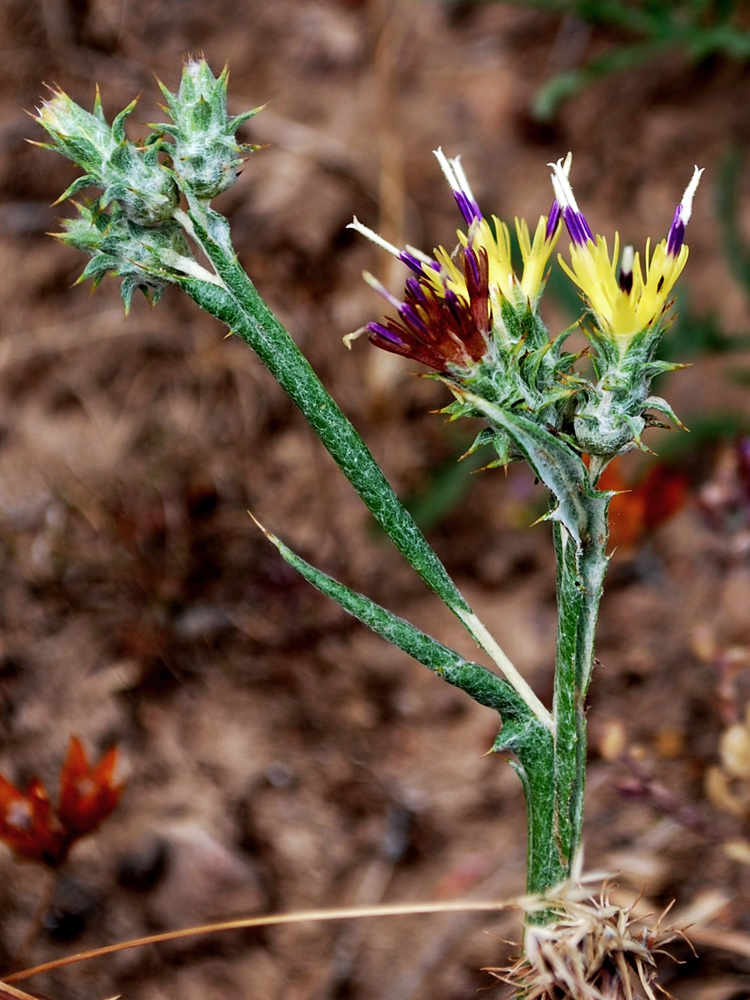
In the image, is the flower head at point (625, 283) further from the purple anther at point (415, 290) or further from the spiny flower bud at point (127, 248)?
the spiny flower bud at point (127, 248)

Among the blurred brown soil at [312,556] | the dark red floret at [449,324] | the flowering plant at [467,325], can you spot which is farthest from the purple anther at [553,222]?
the blurred brown soil at [312,556]

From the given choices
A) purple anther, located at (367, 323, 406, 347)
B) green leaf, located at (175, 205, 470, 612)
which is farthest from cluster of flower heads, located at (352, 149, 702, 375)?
green leaf, located at (175, 205, 470, 612)

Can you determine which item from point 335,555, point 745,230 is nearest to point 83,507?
point 335,555

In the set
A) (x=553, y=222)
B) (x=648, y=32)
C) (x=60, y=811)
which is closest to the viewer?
(x=553, y=222)

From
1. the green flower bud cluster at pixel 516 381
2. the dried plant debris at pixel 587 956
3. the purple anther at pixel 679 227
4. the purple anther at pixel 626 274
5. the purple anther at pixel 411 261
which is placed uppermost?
the purple anther at pixel 411 261

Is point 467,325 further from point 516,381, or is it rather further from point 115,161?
point 115,161

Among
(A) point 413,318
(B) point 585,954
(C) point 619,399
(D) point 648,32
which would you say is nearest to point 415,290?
(A) point 413,318
